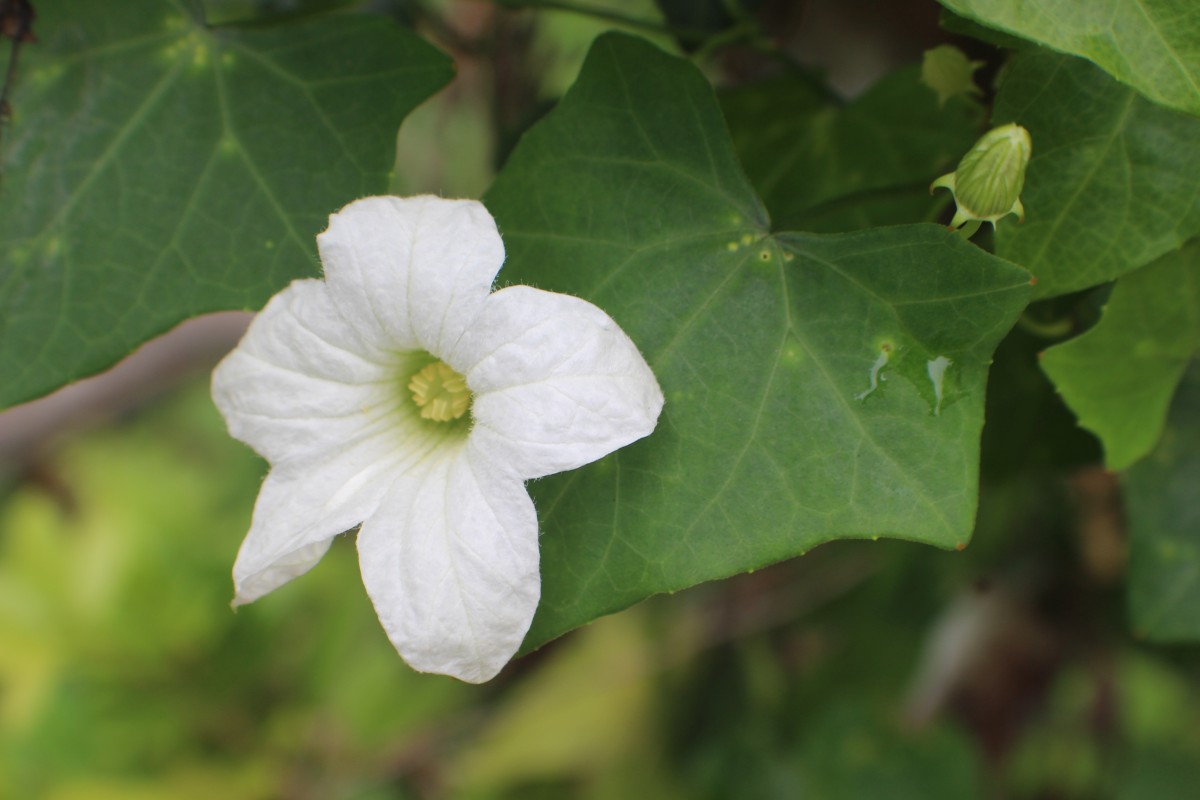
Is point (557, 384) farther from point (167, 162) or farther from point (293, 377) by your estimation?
point (167, 162)

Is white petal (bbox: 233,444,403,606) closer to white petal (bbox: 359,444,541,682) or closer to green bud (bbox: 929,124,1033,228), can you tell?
white petal (bbox: 359,444,541,682)

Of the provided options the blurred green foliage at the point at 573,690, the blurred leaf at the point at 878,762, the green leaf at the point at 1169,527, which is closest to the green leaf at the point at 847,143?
the green leaf at the point at 1169,527

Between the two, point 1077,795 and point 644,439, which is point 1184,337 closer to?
point 644,439

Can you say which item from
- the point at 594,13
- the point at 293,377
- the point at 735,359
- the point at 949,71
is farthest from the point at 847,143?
the point at 293,377

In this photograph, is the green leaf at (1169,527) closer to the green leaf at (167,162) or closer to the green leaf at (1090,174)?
the green leaf at (1090,174)

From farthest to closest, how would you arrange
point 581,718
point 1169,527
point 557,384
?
point 581,718 → point 1169,527 → point 557,384

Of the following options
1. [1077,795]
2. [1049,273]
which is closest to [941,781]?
[1077,795]
